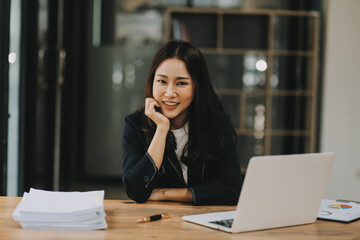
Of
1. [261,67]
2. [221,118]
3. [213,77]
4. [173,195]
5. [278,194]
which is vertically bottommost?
[173,195]

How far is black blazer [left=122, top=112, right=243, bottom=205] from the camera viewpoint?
1744 mm

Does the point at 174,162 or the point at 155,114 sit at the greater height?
the point at 155,114

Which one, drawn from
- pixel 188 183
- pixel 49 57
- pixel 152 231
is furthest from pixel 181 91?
pixel 49 57

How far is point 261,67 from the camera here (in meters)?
4.71

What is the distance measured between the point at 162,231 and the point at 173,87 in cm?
77

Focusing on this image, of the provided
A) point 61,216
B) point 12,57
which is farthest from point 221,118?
point 12,57

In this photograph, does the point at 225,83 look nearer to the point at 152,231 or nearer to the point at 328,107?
the point at 328,107

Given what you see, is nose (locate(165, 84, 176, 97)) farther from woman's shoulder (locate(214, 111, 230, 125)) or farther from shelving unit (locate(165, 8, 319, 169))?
shelving unit (locate(165, 8, 319, 169))

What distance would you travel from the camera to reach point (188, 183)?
1.97 m

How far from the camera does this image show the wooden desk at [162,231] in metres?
1.17

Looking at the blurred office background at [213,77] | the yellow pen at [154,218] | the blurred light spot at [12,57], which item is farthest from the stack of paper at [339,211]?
the blurred office background at [213,77]

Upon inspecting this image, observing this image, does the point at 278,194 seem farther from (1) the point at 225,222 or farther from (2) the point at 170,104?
(2) the point at 170,104

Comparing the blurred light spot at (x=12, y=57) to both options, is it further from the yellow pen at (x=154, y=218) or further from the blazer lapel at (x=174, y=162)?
the yellow pen at (x=154, y=218)

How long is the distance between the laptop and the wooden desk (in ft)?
0.08
